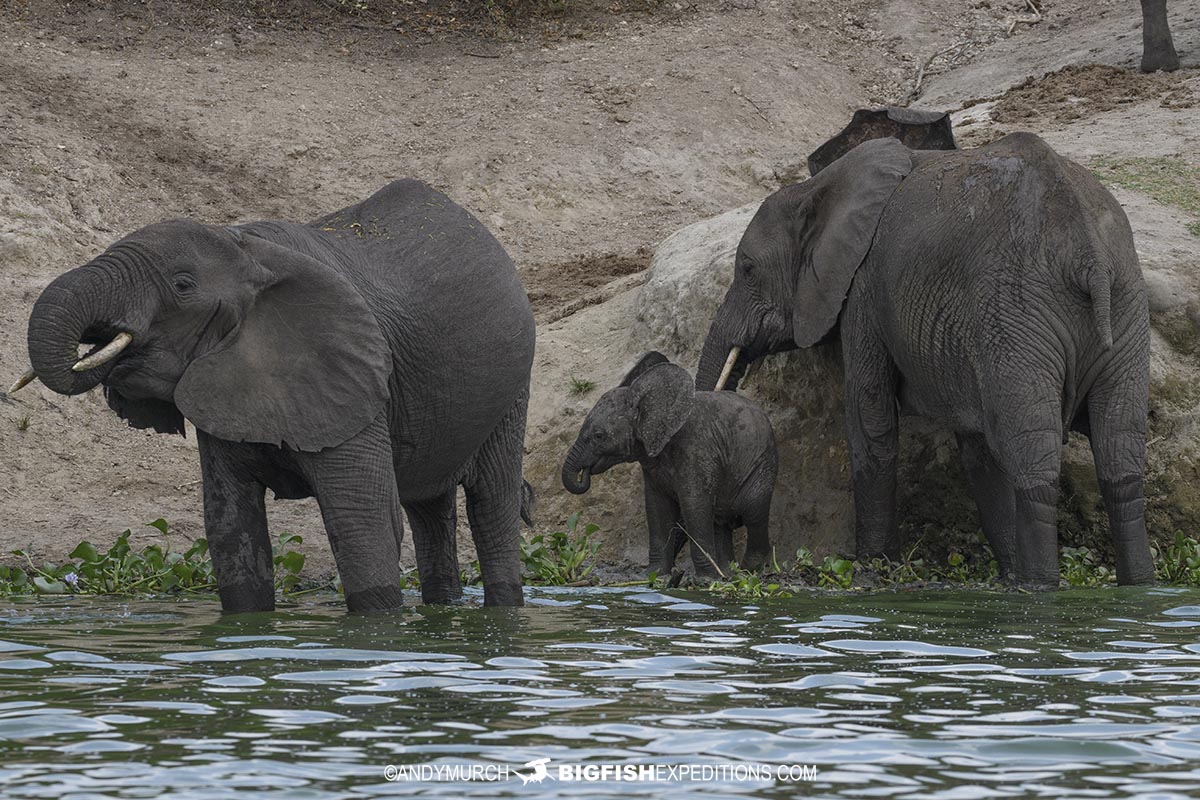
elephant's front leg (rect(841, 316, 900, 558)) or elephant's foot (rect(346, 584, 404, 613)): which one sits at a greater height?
elephant's front leg (rect(841, 316, 900, 558))

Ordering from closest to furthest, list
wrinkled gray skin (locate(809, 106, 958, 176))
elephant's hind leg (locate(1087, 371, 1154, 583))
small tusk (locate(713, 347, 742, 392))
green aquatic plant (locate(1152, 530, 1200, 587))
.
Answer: elephant's hind leg (locate(1087, 371, 1154, 583)), green aquatic plant (locate(1152, 530, 1200, 587)), small tusk (locate(713, 347, 742, 392)), wrinkled gray skin (locate(809, 106, 958, 176))

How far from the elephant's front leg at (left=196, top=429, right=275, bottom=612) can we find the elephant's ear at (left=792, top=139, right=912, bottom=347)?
4201 millimetres

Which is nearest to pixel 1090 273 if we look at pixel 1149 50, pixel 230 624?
pixel 230 624

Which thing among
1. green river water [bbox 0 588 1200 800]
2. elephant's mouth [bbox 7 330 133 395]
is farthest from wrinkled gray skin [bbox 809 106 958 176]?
elephant's mouth [bbox 7 330 133 395]

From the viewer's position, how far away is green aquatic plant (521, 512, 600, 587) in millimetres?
10125

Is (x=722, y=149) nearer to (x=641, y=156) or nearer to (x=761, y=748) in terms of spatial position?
(x=641, y=156)

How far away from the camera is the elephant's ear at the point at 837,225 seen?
10.5 meters

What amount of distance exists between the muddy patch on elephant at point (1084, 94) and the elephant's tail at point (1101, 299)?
6499 mm

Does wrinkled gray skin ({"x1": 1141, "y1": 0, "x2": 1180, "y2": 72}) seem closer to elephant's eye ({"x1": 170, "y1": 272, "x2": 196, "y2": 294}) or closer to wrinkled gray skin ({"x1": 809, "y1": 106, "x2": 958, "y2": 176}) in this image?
wrinkled gray skin ({"x1": 809, "y1": 106, "x2": 958, "y2": 176})

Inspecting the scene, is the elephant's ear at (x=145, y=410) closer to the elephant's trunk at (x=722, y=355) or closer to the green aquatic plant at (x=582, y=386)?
the elephant's trunk at (x=722, y=355)

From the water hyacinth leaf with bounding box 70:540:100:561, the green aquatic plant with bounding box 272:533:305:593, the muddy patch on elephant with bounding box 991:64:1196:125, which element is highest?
the muddy patch on elephant with bounding box 991:64:1196:125

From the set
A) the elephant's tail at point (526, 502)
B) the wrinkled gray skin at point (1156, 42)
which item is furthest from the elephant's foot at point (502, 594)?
the wrinkled gray skin at point (1156, 42)

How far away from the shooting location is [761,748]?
191 inches

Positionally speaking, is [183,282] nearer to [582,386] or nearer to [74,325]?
[74,325]
